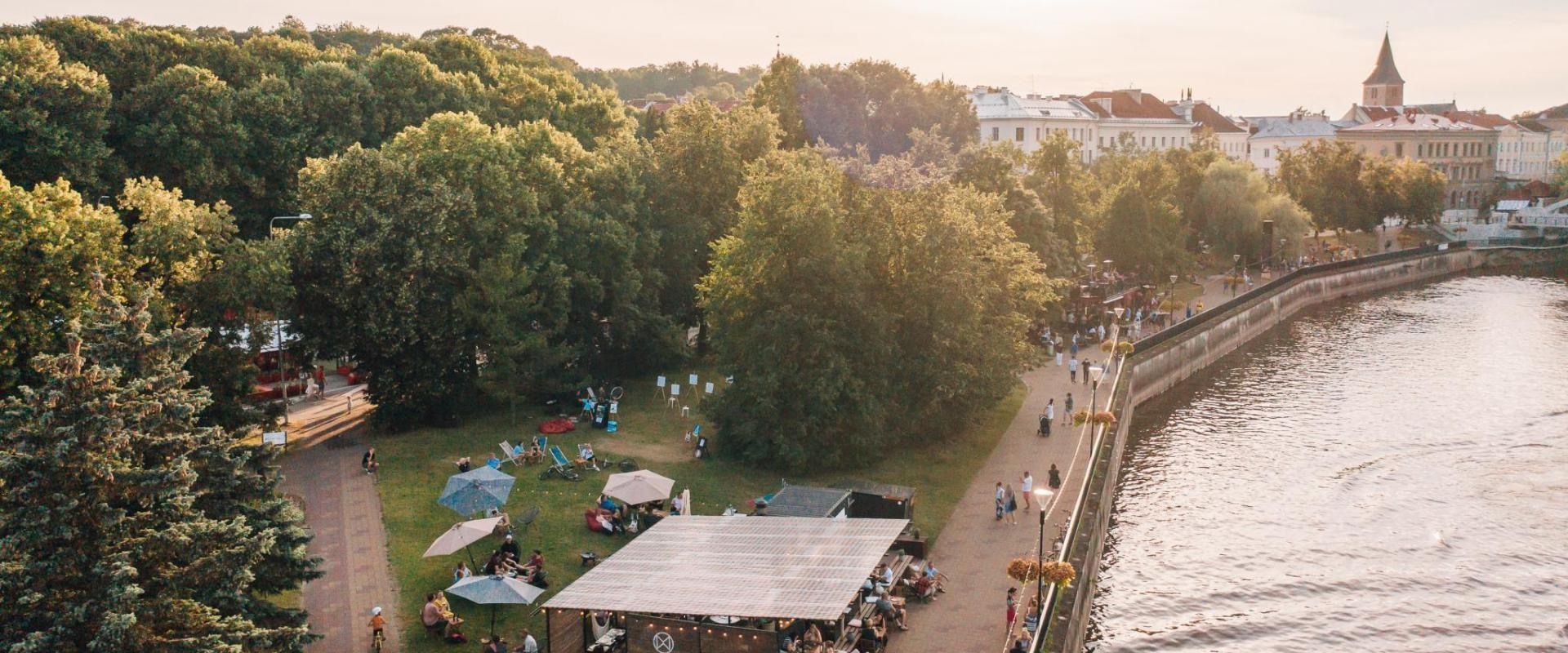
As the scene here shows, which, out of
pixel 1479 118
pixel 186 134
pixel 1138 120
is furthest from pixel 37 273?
pixel 1479 118

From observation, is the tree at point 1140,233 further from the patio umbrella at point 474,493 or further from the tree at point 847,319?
the patio umbrella at point 474,493

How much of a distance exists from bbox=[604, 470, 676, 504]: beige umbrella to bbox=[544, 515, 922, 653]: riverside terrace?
3880mm

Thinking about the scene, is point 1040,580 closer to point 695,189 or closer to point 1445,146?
point 695,189

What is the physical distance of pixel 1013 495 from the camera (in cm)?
3844

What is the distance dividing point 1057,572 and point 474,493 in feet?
46.2

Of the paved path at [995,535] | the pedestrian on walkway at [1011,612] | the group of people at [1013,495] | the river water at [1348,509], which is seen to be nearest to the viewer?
the pedestrian on walkway at [1011,612]

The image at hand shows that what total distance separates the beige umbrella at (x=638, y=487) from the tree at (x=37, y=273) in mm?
13509

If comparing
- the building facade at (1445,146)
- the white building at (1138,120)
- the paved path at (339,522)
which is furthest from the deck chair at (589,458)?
the building facade at (1445,146)

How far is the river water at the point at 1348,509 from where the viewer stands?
112 feet

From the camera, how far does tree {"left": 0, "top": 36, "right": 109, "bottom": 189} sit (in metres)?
44.3

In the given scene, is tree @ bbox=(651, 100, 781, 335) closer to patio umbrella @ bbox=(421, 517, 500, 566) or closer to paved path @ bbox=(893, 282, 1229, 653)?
paved path @ bbox=(893, 282, 1229, 653)

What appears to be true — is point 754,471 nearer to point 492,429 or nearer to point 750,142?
point 492,429

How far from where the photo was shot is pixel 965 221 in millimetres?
44844

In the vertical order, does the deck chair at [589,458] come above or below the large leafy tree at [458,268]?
below
